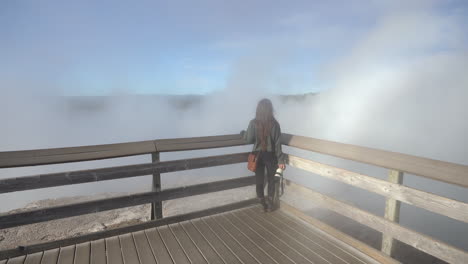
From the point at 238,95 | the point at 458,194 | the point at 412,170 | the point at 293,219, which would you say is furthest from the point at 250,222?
the point at 238,95

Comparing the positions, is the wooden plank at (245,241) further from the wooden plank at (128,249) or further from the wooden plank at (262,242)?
the wooden plank at (128,249)

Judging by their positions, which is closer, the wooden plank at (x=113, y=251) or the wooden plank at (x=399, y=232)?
the wooden plank at (x=399, y=232)

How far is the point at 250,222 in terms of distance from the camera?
3.88 meters

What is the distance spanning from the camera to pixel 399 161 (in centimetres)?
259

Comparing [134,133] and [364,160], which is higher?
[364,160]

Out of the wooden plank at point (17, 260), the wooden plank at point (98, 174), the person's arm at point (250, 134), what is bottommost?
the wooden plank at point (17, 260)

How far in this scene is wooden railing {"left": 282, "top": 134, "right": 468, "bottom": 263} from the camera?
7.09 feet

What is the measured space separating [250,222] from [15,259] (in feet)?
8.90

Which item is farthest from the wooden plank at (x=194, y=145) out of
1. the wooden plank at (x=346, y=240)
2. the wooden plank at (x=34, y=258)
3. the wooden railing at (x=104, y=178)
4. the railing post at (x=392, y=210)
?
the railing post at (x=392, y=210)

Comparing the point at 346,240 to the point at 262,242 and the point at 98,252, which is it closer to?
the point at 262,242

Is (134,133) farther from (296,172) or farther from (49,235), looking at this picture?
(49,235)

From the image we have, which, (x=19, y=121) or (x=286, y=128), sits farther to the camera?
(x=19, y=121)

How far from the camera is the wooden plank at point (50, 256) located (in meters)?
2.89

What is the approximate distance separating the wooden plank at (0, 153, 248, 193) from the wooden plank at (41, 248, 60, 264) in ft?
2.44
